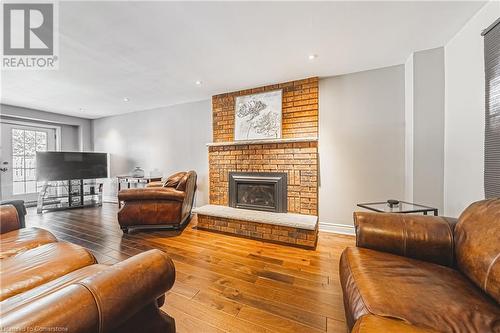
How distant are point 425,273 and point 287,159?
2.13 meters

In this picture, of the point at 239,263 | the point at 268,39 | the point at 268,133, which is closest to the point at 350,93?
the point at 268,133

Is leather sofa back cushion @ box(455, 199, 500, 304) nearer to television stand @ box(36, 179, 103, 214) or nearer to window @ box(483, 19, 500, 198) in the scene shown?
window @ box(483, 19, 500, 198)

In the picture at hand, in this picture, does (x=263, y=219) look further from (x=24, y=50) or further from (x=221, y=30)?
(x=24, y=50)

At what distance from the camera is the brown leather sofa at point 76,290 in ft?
1.65

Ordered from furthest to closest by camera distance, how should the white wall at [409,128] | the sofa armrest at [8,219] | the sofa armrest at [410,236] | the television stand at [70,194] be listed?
the television stand at [70,194] < the white wall at [409,128] < the sofa armrest at [8,219] < the sofa armrest at [410,236]

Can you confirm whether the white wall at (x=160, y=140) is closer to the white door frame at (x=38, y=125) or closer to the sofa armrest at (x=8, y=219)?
the white door frame at (x=38, y=125)

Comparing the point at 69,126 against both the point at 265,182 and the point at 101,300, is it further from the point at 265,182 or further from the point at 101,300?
the point at 101,300

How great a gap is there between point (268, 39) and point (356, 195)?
2223mm

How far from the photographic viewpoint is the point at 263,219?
2693 mm

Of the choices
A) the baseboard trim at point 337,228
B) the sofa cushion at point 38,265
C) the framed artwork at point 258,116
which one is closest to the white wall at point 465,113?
the baseboard trim at point 337,228

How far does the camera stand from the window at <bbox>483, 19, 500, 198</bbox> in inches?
59.7

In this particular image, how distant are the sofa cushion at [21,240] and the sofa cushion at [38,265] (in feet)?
0.35

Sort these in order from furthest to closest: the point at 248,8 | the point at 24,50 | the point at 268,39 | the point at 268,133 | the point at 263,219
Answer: the point at 268,133, the point at 263,219, the point at 24,50, the point at 268,39, the point at 248,8

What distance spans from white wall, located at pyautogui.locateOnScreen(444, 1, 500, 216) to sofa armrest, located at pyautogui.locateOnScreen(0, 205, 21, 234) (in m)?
3.87
